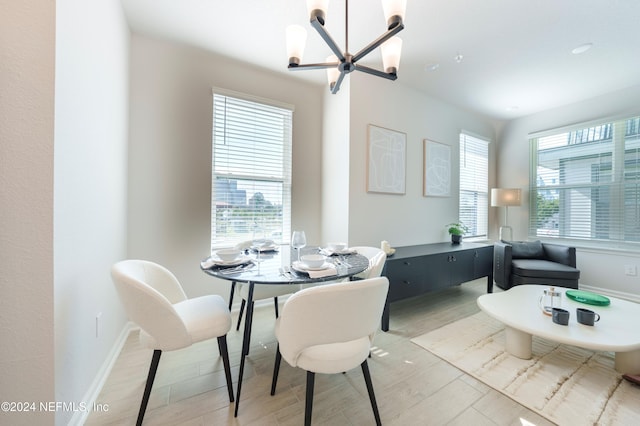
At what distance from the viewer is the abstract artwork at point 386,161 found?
2.89 meters

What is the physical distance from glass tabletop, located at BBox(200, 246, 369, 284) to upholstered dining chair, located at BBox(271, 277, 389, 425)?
241 mm

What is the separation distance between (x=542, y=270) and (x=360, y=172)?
255 cm

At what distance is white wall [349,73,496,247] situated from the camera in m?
2.81

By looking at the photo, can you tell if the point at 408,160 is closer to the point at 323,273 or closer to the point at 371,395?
the point at 323,273

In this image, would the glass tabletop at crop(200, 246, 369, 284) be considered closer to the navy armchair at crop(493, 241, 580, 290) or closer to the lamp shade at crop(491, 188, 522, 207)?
the navy armchair at crop(493, 241, 580, 290)

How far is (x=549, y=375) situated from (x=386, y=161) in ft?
7.84

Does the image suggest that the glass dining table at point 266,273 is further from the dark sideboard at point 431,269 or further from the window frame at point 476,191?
the window frame at point 476,191

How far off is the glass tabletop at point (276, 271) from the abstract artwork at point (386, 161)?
1.43m

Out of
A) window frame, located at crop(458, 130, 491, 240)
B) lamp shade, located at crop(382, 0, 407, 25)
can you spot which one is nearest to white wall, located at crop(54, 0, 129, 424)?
lamp shade, located at crop(382, 0, 407, 25)

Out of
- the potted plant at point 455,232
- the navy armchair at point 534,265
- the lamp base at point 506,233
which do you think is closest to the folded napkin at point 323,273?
the potted plant at point 455,232

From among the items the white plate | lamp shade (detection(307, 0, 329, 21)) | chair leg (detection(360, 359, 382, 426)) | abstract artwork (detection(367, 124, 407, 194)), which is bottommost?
chair leg (detection(360, 359, 382, 426))

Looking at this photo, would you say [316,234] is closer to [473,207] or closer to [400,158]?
[400,158]

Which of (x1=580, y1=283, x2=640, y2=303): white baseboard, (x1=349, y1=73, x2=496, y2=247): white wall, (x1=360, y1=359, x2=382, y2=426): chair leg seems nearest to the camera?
(x1=360, y1=359, x2=382, y2=426): chair leg

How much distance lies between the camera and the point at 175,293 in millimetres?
1642
